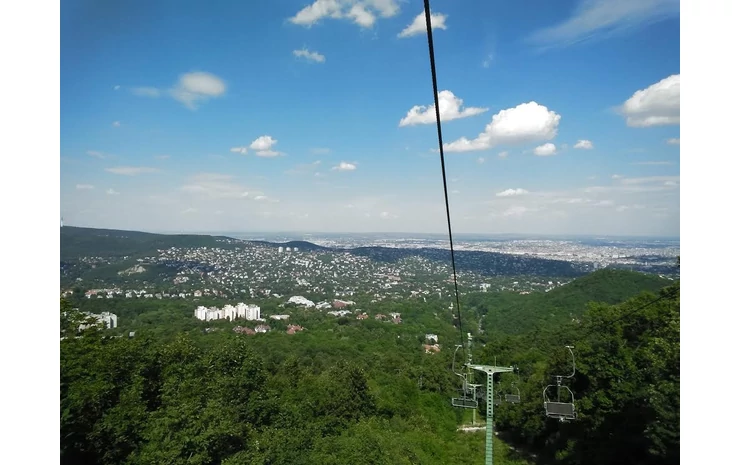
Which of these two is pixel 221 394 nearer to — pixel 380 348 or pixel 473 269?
pixel 380 348

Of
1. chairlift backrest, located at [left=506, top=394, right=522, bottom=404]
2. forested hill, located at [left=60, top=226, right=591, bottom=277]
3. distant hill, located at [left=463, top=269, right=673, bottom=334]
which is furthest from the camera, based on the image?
forested hill, located at [left=60, top=226, right=591, bottom=277]

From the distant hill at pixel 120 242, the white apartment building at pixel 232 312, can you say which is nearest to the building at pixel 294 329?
the white apartment building at pixel 232 312

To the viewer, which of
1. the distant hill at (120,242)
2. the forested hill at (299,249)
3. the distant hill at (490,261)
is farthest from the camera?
the distant hill at (490,261)

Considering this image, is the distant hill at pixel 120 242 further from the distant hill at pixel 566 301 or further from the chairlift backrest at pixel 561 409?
the distant hill at pixel 566 301

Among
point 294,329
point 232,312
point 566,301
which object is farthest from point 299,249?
point 566,301

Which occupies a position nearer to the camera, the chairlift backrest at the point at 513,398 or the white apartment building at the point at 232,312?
the chairlift backrest at the point at 513,398

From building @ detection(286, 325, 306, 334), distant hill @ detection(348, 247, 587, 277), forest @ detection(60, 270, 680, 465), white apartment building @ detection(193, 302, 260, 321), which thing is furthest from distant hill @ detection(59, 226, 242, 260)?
distant hill @ detection(348, 247, 587, 277)

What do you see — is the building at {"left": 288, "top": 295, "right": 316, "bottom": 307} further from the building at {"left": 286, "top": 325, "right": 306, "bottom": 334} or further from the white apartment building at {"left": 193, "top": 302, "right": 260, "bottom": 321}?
the building at {"left": 286, "top": 325, "right": 306, "bottom": 334}
